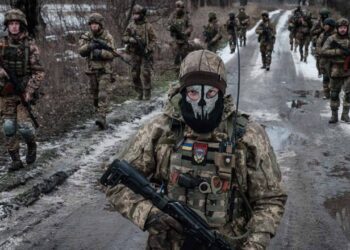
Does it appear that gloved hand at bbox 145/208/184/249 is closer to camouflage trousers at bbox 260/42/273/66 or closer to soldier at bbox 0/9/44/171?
soldier at bbox 0/9/44/171

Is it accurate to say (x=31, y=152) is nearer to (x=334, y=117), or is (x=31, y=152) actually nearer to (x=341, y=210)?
(x=341, y=210)

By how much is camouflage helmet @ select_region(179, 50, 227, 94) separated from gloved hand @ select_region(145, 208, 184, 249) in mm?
680

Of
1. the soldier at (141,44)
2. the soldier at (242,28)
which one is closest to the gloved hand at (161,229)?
the soldier at (141,44)

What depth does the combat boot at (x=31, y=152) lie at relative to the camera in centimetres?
685

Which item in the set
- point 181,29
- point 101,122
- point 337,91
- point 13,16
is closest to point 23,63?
point 13,16

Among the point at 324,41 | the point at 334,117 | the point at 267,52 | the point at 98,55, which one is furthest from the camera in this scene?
the point at 267,52

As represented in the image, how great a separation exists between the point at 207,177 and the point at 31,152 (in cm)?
464

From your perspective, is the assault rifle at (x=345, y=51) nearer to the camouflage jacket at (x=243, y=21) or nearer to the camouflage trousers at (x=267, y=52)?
the camouflage trousers at (x=267, y=52)

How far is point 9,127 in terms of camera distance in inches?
257

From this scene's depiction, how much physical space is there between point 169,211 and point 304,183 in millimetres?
4494

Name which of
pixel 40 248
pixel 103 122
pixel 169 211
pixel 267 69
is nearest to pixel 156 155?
pixel 169 211

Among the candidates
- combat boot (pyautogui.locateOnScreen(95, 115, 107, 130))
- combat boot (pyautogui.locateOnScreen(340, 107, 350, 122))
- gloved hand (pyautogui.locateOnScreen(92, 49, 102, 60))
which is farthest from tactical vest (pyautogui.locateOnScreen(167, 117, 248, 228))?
combat boot (pyautogui.locateOnScreen(340, 107, 350, 122))

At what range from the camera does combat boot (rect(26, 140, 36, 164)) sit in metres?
6.85

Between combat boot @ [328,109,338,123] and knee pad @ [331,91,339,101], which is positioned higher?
knee pad @ [331,91,339,101]
